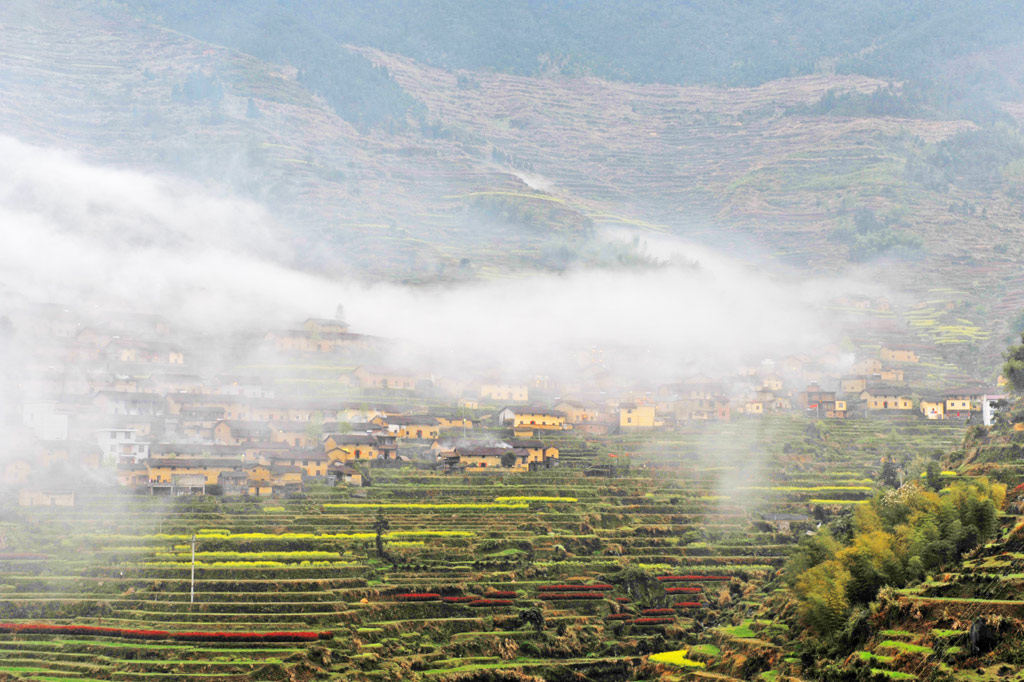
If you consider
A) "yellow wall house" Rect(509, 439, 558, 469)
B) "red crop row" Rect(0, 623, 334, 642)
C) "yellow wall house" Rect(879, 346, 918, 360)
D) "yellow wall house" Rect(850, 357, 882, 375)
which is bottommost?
"red crop row" Rect(0, 623, 334, 642)

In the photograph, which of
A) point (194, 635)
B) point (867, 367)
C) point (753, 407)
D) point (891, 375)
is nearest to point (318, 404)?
point (753, 407)

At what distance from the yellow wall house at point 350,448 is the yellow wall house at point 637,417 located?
1658 cm

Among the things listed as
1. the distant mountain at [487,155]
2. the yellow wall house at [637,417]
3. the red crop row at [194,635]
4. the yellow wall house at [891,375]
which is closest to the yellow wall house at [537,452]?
the yellow wall house at [637,417]

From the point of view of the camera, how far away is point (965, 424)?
75938 millimetres

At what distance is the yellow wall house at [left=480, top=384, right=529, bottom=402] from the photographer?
83.9 m

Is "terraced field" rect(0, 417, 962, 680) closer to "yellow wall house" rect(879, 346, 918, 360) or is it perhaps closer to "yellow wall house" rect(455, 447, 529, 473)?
"yellow wall house" rect(455, 447, 529, 473)

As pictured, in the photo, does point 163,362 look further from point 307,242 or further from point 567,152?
point 567,152

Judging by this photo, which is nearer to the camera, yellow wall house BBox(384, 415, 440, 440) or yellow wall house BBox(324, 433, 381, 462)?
yellow wall house BBox(324, 433, 381, 462)

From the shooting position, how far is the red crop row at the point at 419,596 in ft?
166

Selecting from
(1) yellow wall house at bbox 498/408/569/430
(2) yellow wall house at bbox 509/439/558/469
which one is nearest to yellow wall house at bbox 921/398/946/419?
(1) yellow wall house at bbox 498/408/569/430

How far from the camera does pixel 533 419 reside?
75.4m

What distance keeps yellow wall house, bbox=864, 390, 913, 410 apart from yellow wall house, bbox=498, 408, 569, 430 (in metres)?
19.0

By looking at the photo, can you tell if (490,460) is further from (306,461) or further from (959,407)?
(959,407)

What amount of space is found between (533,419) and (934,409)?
2334 cm
